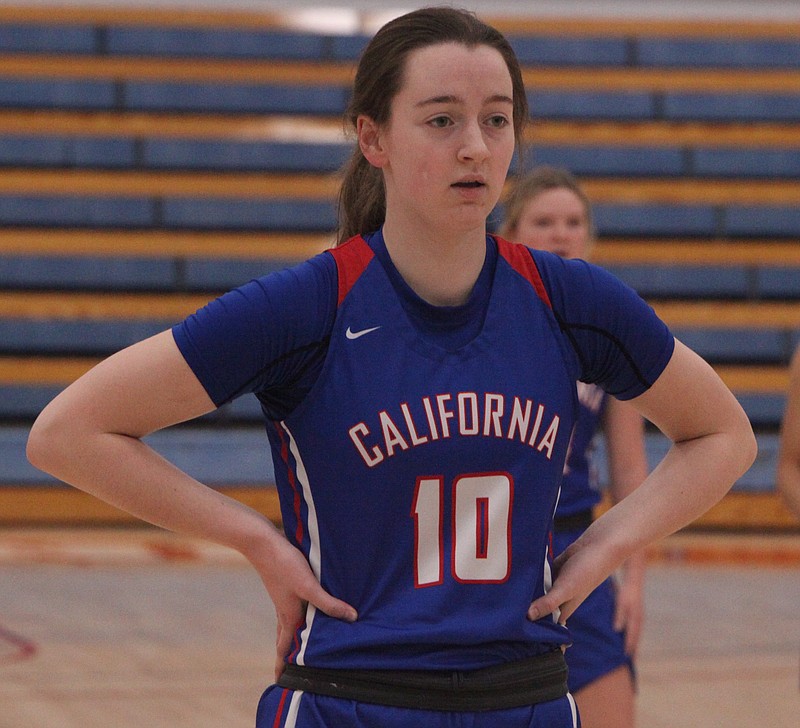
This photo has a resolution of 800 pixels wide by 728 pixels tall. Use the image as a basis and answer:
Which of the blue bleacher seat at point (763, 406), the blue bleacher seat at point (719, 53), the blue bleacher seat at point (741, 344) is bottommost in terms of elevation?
the blue bleacher seat at point (763, 406)

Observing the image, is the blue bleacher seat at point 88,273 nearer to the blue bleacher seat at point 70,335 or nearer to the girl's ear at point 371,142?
the blue bleacher seat at point 70,335

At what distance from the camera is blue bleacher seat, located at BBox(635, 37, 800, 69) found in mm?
10195

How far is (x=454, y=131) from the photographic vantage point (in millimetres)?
1450

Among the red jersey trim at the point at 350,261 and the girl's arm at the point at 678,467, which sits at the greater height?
the red jersey trim at the point at 350,261

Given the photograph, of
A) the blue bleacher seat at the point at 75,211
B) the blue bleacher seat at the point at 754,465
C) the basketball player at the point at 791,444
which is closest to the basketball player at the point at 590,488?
the basketball player at the point at 791,444

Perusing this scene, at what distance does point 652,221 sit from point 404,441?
789cm

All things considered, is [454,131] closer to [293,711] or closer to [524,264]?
[524,264]

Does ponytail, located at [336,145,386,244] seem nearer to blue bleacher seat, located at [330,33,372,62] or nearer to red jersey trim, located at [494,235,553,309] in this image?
red jersey trim, located at [494,235,553,309]

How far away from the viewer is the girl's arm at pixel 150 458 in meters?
1.43

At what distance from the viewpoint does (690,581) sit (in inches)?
252

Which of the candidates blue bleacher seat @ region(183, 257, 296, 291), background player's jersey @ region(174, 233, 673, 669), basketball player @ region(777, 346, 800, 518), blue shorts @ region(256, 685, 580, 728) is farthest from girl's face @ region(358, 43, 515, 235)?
blue bleacher seat @ region(183, 257, 296, 291)

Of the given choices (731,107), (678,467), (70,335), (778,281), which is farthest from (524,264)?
(731,107)

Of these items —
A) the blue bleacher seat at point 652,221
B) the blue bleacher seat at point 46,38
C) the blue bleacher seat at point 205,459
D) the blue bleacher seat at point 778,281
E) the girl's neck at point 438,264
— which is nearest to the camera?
the girl's neck at point 438,264

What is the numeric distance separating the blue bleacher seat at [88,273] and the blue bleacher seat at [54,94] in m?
1.71
